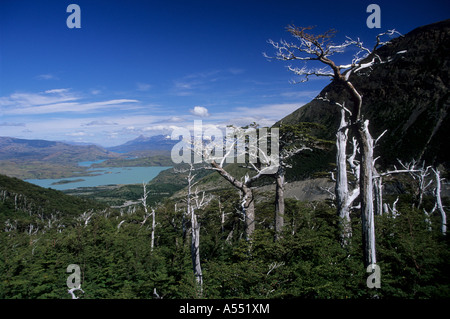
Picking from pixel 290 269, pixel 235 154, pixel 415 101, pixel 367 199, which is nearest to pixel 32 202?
pixel 235 154

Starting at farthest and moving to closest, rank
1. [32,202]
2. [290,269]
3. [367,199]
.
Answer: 1. [32,202]
2. [290,269]
3. [367,199]

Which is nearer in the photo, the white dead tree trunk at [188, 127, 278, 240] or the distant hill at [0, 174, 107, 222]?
the white dead tree trunk at [188, 127, 278, 240]

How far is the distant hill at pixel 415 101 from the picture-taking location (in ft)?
257

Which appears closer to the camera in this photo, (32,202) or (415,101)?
(415,101)

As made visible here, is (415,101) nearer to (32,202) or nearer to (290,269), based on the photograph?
(290,269)

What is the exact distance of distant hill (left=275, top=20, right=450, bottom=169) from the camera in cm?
7821

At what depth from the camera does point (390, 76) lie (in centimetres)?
11406

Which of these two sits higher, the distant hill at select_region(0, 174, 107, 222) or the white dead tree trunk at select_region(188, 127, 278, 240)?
the white dead tree trunk at select_region(188, 127, 278, 240)

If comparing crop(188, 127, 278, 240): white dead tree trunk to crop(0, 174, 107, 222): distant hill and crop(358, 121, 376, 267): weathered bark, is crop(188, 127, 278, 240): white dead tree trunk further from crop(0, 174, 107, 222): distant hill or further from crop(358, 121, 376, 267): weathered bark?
crop(0, 174, 107, 222): distant hill

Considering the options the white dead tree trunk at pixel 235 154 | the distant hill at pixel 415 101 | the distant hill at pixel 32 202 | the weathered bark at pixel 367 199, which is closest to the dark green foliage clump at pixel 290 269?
the weathered bark at pixel 367 199

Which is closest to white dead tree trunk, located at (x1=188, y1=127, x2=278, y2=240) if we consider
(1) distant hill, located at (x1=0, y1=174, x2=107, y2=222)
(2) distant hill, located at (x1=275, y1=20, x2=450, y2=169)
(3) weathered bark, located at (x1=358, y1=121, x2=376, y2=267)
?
(3) weathered bark, located at (x1=358, y1=121, x2=376, y2=267)

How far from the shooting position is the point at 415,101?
98.6 metres
